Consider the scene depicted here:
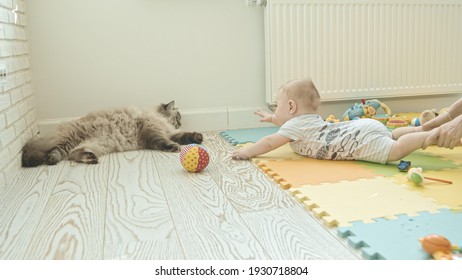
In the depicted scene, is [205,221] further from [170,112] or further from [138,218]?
[170,112]

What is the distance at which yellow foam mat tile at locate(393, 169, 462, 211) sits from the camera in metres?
1.50

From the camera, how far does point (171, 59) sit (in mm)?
2998

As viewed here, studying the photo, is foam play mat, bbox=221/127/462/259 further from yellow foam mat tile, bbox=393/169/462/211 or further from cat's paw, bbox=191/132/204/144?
cat's paw, bbox=191/132/204/144

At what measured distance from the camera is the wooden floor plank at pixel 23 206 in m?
1.32

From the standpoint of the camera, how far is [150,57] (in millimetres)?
2961

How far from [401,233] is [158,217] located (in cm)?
76

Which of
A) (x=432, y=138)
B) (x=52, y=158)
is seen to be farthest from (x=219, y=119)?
(x=432, y=138)

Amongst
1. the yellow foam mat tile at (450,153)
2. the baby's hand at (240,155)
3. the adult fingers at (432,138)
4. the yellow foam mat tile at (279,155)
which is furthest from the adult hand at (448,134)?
the baby's hand at (240,155)

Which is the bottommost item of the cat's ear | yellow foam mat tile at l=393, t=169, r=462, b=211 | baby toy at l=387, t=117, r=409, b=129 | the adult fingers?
yellow foam mat tile at l=393, t=169, r=462, b=211

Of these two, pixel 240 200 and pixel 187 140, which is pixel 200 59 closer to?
pixel 187 140

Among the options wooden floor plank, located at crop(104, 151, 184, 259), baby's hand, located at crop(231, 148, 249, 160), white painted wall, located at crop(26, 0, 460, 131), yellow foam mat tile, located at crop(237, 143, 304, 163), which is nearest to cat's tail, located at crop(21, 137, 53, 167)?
wooden floor plank, located at crop(104, 151, 184, 259)

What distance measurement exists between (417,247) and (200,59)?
217 centimetres

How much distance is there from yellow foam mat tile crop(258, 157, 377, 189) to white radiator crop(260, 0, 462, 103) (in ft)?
3.45

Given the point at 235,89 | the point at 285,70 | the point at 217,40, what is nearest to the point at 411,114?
the point at 285,70
